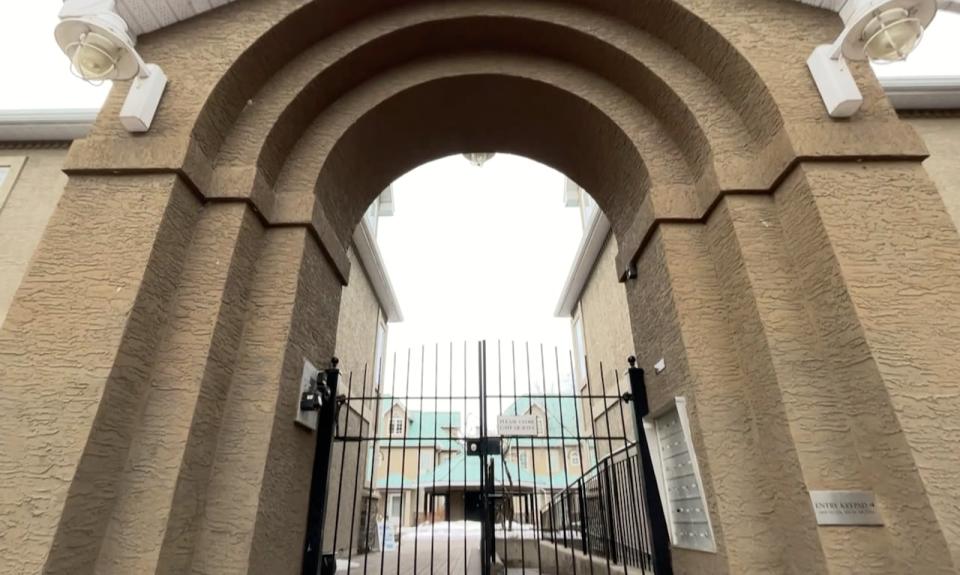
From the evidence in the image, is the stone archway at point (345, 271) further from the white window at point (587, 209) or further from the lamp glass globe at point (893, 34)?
the white window at point (587, 209)

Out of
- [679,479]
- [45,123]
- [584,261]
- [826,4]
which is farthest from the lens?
[584,261]

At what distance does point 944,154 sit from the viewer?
4961 millimetres

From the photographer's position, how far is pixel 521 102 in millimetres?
4312

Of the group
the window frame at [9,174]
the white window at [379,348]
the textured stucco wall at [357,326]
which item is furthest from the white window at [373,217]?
the window frame at [9,174]

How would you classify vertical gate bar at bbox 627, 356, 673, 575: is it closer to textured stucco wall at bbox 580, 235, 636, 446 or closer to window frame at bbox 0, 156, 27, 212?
textured stucco wall at bbox 580, 235, 636, 446

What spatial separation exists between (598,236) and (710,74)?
20.0 feet

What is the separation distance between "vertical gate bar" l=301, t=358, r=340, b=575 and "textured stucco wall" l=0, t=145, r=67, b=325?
4.15 meters

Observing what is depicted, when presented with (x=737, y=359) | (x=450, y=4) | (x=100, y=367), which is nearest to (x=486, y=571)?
(x=737, y=359)

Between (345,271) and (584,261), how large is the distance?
7.29 metres

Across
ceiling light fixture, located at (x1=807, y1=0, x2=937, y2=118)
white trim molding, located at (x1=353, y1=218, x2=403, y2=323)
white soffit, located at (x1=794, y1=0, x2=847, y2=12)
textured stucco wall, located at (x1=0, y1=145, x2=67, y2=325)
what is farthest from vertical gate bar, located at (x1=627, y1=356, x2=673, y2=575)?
textured stucco wall, located at (x1=0, y1=145, x2=67, y2=325)

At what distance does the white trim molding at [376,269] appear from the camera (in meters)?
9.35

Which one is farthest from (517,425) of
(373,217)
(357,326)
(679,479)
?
(373,217)

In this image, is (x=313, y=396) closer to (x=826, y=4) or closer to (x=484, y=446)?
(x=484, y=446)

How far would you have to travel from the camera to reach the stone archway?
2260mm
